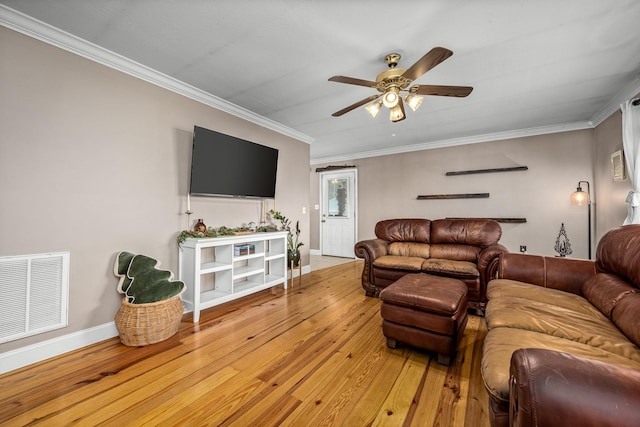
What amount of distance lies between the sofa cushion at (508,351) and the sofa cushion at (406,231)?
2437 millimetres

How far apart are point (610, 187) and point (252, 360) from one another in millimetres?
4831

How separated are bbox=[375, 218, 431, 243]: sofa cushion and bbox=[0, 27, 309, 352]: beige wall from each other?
270 centimetres

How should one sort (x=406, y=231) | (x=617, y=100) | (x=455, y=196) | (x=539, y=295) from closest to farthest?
1. (x=539, y=295)
2. (x=617, y=100)
3. (x=406, y=231)
4. (x=455, y=196)

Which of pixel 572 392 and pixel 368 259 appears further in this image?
pixel 368 259

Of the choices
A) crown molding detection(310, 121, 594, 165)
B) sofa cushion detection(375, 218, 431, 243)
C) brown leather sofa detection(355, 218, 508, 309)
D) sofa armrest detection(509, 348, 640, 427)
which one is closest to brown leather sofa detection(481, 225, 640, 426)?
sofa armrest detection(509, 348, 640, 427)

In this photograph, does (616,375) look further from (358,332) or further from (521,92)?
(521,92)

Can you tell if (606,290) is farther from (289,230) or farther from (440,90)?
(289,230)

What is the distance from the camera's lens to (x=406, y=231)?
12.8 ft

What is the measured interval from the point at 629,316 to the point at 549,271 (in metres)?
0.87

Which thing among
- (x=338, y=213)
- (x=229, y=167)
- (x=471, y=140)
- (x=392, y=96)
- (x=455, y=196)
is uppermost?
(x=471, y=140)

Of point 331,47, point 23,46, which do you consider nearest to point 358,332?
point 331,47

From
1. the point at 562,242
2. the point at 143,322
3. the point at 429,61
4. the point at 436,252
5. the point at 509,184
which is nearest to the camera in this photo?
the point at 429,61

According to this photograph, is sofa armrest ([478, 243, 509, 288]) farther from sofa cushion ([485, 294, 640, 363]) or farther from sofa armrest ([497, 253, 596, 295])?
sofa cushion ([485, 294, 640, 363])

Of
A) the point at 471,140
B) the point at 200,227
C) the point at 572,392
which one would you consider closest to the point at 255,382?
the point at 572,392
